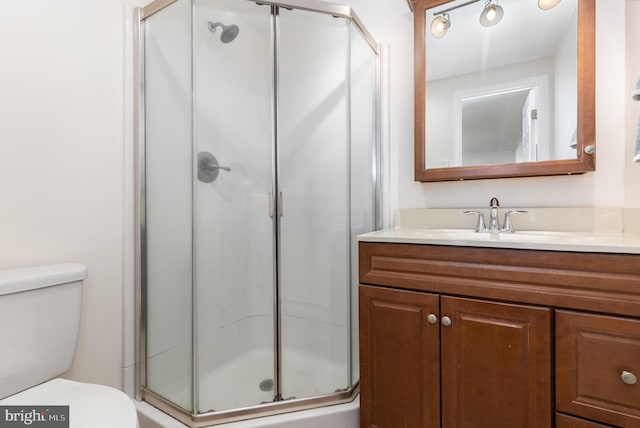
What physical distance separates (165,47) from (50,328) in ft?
3.97

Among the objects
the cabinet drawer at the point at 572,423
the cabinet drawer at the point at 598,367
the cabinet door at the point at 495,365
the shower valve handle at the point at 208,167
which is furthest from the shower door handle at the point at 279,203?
the cabinet drawer at the point at 572,423

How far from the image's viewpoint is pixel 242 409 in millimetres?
1253

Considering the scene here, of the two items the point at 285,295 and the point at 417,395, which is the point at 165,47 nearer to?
the point at 285,295

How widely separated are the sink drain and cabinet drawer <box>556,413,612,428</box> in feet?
3.42

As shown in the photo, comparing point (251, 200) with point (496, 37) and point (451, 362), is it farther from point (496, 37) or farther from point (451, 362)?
point (496, 37)

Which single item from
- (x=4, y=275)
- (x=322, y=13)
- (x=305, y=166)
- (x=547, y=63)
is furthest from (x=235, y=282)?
(x=547, y=63)

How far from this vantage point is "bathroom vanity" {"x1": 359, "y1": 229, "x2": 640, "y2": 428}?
32.4 inches

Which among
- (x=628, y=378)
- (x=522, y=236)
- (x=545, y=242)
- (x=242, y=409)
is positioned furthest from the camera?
(x=242, y=409)

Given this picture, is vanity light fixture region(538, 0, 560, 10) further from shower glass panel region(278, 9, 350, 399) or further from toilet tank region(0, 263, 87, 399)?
Result: toilet tank region(0, 263, 87, 399)

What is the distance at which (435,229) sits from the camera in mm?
1506

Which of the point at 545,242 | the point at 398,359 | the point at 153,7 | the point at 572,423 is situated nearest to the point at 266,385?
the point at 398,359

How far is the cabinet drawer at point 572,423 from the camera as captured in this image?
843 millimetres

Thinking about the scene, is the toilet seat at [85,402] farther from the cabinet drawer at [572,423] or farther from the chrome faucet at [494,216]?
the chrome faucet at [494,216]

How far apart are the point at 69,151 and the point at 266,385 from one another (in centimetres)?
128
